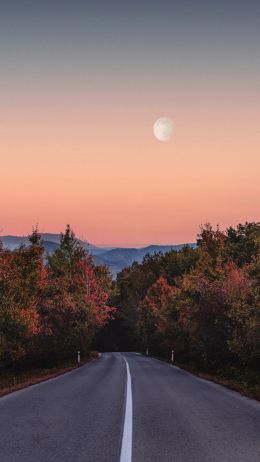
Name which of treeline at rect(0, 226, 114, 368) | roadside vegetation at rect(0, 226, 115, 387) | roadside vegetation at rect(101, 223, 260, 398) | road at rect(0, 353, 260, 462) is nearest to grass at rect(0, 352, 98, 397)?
roadside vegetation at rect(0, 226, 115, 387)

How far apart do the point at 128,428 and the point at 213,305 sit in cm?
2266

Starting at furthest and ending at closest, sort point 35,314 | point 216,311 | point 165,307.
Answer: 1. point 165,307
2. point 35,314
3. point 216,311

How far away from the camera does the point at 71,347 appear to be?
2016 inches

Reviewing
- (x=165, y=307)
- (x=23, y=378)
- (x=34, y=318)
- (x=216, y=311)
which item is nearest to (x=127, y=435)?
(x=23, y=378)

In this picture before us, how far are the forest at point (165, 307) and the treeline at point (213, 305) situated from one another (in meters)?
0.07

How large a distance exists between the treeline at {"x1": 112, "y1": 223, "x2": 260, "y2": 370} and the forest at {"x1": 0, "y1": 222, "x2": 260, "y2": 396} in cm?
7

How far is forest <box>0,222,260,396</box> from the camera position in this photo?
29.1 metres

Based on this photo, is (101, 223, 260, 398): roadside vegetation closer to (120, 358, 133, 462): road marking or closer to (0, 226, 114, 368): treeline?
(120, 358, 133, 462): road marking

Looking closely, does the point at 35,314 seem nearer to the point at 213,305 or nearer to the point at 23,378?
the point at 23,378

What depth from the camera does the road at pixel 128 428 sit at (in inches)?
317

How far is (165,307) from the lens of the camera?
5641 centimetres

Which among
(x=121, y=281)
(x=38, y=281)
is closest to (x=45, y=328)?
(x=38, y=281)

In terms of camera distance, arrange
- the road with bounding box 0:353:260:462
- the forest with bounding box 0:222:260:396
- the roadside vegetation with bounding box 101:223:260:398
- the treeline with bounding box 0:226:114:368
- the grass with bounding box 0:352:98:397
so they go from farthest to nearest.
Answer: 1. the treeline with bounding box 0:226:114:368
2. the forest with bounding box 0:222:260:396
3. the roadside vegetation with bounding box 101:223:260:398
4. the grass with bounding box 0:352:98:397
5. the road with bounding box 0:353:260:462

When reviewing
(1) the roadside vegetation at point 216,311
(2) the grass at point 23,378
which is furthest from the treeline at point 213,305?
(2) the grass at point 23,378
